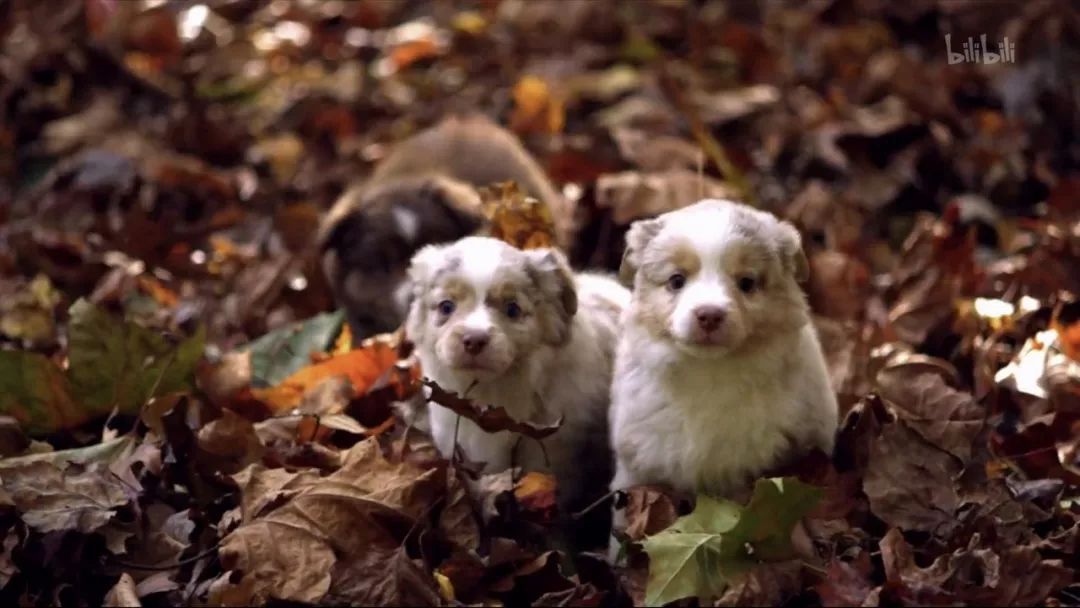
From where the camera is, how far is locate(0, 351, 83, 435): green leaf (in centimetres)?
351

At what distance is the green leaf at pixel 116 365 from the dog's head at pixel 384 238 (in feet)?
4.68

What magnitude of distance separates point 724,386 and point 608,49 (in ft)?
15.9

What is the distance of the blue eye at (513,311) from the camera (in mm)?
3297

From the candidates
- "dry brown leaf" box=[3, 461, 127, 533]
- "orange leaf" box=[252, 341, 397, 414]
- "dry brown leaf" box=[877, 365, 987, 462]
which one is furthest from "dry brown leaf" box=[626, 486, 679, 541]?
"dry brown leaf" box=[3, 461, 127, 533]

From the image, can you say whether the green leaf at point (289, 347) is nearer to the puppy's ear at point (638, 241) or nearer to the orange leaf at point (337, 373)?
the orange leaf at point (337, 373)

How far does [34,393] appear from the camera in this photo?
3533 millimetres

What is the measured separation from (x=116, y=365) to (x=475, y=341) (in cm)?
102

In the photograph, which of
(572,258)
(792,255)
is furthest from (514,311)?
(572,258)

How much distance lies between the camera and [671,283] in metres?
3.02

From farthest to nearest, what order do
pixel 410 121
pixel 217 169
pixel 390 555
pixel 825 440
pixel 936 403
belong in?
pixel 410 121 → pixel 217 169 → pixel 936 403 → pixel 825 440 → pixel 390 555

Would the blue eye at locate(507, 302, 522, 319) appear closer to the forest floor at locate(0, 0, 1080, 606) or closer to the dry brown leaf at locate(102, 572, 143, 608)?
the forest floor at locate(0, 0, 1080, 606)

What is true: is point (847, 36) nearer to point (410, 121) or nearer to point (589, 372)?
point (410, 121)

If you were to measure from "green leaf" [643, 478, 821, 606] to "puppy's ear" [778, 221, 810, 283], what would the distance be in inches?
21.0

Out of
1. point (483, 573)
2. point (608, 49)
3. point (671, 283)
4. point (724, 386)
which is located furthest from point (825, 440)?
point (608, 49)
